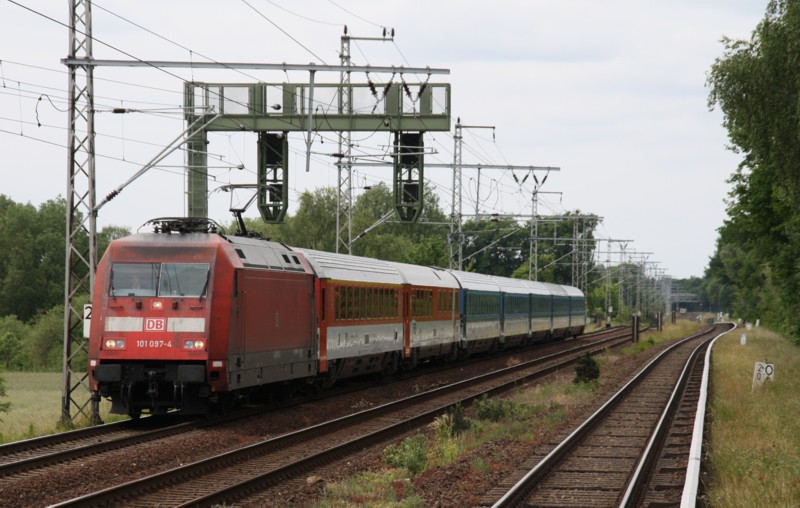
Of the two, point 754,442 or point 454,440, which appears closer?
point 754,442

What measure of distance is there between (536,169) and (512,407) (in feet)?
91.1

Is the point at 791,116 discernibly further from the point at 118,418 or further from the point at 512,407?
the point at 118,418

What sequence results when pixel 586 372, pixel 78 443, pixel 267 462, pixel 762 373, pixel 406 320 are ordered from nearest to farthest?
pixel 267 462 < pixel 78 443 < pixel 762 373 < pixel 586 372 < pixel 406 320

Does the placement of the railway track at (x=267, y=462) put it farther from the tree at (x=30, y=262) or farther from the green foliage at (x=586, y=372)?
the tree at (x=30, y=262)

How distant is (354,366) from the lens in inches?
1049

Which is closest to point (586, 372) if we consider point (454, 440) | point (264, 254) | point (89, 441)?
point (264, 254)

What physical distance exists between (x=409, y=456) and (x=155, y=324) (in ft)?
18.1

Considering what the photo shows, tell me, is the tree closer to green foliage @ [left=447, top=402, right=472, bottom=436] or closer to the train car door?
the train car door

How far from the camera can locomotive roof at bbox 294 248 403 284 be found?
23.7 meters

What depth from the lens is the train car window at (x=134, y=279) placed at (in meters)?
18.2

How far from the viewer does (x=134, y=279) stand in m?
18.3

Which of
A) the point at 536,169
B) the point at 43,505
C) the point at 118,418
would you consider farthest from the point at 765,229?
the point at 43,505

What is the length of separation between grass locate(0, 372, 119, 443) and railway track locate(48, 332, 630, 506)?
4.62 meters

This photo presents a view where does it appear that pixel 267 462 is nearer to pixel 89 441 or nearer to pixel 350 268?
pixel 89 441
